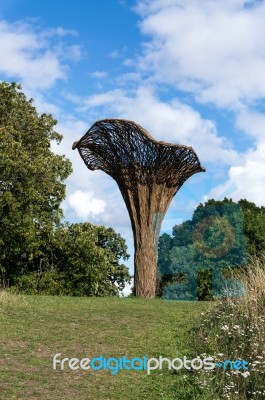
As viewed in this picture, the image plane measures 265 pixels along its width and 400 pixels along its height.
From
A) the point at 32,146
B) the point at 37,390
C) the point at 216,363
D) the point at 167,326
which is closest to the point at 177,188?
the point at 32,146

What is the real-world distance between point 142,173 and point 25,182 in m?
4.02

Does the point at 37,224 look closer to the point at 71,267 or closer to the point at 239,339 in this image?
the point at 71,267

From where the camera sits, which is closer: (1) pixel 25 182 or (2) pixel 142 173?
(2) pixel 142 173

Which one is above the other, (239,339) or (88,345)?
(239,339)

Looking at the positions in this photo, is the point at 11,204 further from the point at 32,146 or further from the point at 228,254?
the point at 228,254

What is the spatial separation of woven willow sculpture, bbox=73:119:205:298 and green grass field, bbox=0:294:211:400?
425 cm

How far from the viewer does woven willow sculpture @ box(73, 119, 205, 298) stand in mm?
14859

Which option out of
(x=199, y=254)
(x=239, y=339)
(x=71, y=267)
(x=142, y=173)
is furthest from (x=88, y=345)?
(x=71, y=267)

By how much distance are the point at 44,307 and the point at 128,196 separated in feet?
17.6

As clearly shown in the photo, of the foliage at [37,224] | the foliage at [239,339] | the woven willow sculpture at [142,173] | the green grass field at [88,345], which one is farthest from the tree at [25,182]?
the foliage at [239,339]

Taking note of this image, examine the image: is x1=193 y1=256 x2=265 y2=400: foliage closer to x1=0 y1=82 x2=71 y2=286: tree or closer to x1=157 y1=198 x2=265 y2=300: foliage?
x1=157 y1=198 x2=265 y2=300: foliage

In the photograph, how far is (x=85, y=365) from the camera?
6.43m

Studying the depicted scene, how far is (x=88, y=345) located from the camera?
7.22 meters

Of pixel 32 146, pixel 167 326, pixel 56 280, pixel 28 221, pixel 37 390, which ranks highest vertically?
pixel 32 146
